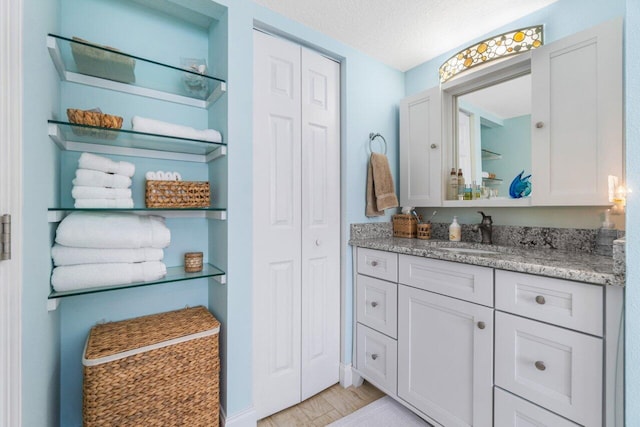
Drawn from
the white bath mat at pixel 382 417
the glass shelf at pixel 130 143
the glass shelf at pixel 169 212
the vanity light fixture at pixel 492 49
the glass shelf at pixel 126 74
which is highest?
the vanity light fixture at pixel 492 49

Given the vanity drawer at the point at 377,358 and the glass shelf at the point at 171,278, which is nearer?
the glass shelf at the point at 171,278

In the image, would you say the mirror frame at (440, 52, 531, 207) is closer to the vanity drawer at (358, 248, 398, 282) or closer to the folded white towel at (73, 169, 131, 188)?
the vanity drawer at (358, 248, 398, 282)

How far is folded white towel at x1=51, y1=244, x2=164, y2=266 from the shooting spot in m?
1.11

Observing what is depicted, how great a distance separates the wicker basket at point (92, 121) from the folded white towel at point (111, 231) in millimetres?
347

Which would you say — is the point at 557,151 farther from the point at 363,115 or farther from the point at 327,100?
the point at 327,100

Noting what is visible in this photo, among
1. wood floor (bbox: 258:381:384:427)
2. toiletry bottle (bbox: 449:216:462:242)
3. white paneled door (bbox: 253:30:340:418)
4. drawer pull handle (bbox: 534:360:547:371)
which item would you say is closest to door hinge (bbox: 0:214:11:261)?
white paneled door (bbox: 253:30:340:418)

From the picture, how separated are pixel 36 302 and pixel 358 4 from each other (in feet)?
6.46

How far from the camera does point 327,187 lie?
189 cm

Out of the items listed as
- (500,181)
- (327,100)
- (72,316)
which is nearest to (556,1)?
(500,181)

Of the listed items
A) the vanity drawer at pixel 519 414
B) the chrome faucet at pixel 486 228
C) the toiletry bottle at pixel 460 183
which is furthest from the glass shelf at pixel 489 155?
the vanity drawer at pixel 519 414

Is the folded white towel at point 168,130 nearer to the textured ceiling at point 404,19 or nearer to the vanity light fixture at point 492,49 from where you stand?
the textured ceiling at point 404,19

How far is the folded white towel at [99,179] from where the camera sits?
1141 mm

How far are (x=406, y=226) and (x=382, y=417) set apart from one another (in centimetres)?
122

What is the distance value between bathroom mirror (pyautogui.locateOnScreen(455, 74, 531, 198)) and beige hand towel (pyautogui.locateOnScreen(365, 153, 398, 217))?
1.71ft
